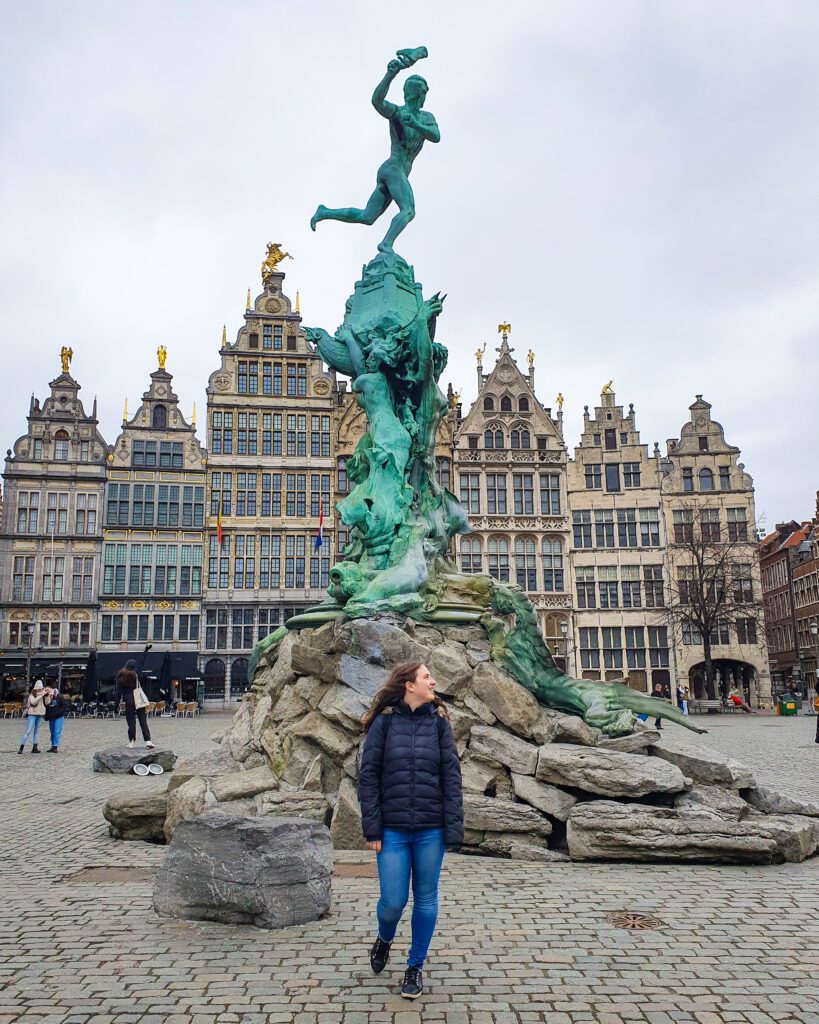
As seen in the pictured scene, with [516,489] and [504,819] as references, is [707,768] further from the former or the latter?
[516,489]

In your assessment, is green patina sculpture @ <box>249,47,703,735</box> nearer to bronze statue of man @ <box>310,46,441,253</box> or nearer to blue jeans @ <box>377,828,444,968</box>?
bronze statue of man @ <box>310,46,441,253</box>

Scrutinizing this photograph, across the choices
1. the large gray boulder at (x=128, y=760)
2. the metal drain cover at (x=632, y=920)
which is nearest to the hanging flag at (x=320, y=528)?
the large gray boulder at (x=128, y=760)

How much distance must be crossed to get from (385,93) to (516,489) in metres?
30.8

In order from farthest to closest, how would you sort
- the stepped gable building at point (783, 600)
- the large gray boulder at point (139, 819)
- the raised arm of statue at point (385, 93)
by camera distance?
the stepped gable building at point (783, 600) → the raised arm of statue at point (385, 93) → the large gray boulder at point (139, 819)

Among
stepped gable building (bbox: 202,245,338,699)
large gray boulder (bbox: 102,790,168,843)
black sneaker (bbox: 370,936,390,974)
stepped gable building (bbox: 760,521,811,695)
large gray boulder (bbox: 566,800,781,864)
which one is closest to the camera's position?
black sneaker (bbox: 370,936,390,974)

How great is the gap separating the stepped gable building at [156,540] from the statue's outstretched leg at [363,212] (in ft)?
91.9

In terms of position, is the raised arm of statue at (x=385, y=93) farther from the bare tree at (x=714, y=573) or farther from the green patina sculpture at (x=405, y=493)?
the bare tree at (x=714, y=573)

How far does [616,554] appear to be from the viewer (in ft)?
142

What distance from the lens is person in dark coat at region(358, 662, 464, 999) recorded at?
447cm

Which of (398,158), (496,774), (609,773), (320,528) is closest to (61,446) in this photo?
(320,528)

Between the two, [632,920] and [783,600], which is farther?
[783,600]

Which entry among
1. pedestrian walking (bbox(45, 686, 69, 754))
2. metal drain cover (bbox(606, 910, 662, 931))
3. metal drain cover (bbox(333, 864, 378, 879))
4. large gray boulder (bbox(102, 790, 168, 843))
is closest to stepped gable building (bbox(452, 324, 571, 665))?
pedestrian walking (bbox(45, 686, 69, 754))

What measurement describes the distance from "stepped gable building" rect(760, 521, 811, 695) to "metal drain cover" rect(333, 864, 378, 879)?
5168 cm

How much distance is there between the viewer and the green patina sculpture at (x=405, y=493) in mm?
9984
